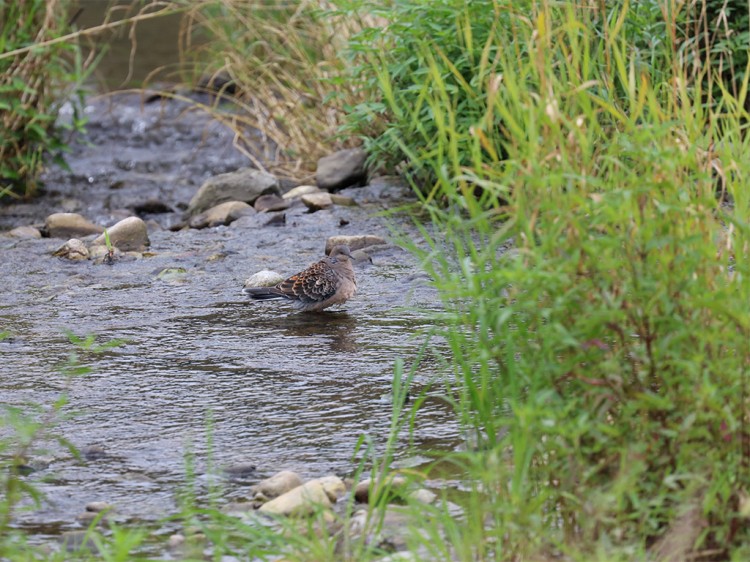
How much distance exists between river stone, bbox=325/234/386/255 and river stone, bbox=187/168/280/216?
1833 mm

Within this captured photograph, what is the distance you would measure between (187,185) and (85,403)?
21.3 ft

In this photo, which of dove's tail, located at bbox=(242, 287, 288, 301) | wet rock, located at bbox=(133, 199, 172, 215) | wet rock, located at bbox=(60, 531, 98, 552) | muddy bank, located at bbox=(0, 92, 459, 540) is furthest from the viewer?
wet rock, located at bbox=(133, 199, 172, 215)

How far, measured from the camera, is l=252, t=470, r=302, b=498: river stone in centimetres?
346

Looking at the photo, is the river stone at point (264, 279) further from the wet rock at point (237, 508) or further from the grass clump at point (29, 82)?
the grass clump at point (29, 82)

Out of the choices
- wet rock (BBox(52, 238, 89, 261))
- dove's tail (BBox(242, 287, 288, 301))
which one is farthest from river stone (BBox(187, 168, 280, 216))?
dove's tail (BBox(242, 287, 288, 301))

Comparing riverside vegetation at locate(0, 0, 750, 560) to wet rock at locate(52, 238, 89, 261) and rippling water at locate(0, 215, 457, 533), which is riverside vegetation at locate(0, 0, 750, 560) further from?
wet rock at locate(52, 238, 89, 261)

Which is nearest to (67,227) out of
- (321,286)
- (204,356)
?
(321,286)

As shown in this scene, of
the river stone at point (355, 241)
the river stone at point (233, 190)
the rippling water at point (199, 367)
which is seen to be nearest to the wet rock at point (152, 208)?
the river stone at point (233, 190)

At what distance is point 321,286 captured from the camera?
5.76 meters

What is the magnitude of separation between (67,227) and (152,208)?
4.98ft

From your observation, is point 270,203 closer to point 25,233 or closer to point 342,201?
point 342,201

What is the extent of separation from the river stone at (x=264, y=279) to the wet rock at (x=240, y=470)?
8.65 feet

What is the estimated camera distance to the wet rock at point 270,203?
8.48 metres

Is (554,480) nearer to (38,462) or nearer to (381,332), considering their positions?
(38,462)
